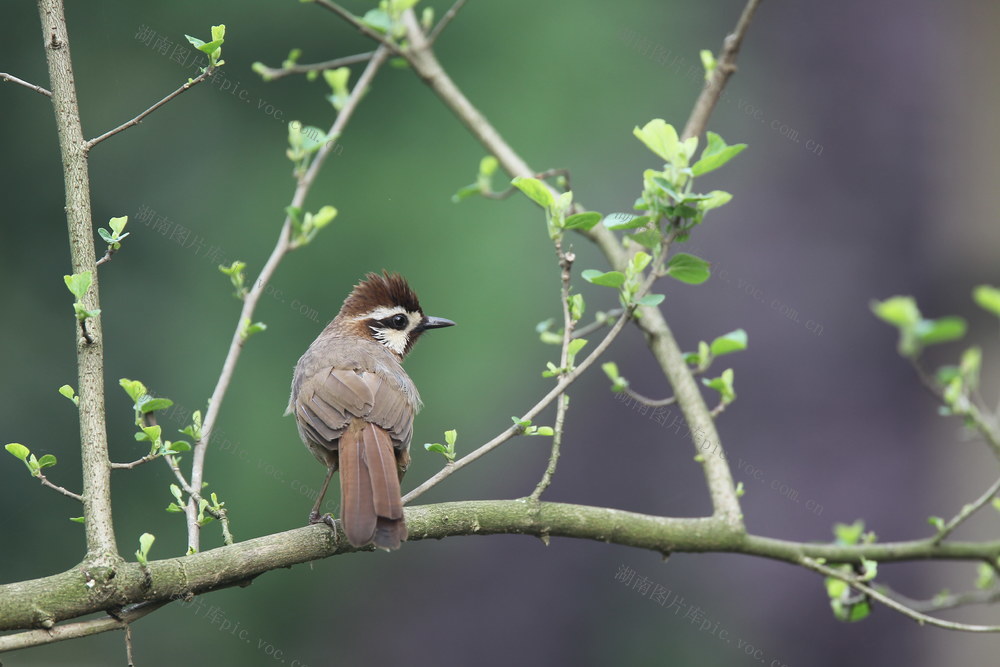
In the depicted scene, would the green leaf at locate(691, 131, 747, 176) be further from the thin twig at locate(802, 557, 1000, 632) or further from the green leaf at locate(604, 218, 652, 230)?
the thin twig at locate(802, 557, 1000, 632)

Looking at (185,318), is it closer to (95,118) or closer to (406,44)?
(95,118)

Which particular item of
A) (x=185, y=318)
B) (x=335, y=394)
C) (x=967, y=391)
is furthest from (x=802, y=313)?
(x=967, y=391)

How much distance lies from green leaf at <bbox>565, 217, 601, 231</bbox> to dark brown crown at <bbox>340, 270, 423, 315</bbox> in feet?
6.45

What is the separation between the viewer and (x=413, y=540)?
3.04 metres

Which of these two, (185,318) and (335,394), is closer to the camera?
(335,394)

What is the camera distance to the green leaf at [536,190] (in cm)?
302

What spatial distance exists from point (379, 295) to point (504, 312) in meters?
3.64

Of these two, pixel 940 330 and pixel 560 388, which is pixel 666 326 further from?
pixel 940 330

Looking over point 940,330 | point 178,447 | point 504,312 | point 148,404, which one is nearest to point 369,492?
point 178,447

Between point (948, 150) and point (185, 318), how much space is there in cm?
691

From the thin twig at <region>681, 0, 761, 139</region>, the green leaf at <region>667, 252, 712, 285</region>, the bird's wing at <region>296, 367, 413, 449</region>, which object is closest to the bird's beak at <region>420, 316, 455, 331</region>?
the bird's wing at <region>296, 367, 413, 449</region>

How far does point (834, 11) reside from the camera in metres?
9.81

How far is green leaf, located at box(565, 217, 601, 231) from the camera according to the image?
9.79 ft

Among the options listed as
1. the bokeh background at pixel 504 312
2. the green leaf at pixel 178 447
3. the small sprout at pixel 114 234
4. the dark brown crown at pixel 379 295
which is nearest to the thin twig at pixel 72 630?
the green leaf at pixel 178 447
